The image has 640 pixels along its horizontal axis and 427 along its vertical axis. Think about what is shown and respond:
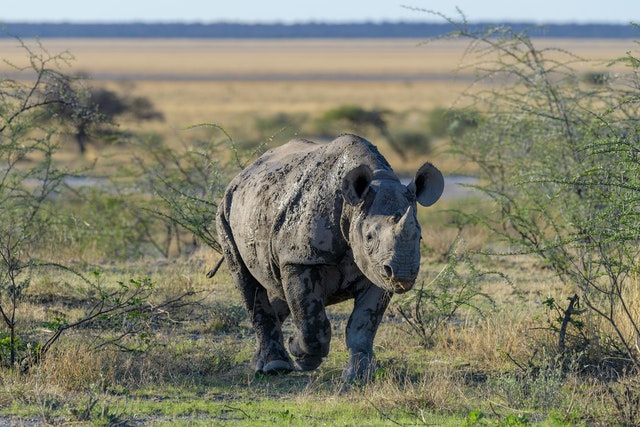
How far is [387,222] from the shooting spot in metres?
7.80

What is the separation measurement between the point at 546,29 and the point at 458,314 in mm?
3742

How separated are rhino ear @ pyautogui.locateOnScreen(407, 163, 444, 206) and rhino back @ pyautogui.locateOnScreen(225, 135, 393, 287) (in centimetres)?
28

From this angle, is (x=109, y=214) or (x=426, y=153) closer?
(x=109, y=214)

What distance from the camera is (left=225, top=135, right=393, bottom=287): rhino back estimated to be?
8.32 m

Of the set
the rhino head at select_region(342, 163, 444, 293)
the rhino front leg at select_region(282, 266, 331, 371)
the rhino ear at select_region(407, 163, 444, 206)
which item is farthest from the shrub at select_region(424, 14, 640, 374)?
the rhino front leg at select_region(282, 266, 331, 371)

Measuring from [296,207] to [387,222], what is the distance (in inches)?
38.3

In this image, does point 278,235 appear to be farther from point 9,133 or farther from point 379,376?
point 9,133

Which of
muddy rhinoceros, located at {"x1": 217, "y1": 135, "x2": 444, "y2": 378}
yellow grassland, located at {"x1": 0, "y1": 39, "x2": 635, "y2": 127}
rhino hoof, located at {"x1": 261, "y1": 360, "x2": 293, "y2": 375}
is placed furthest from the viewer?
yellow grassland, located at {"x1": 0, "y1": 39, "x2": 635, "y2": 127}

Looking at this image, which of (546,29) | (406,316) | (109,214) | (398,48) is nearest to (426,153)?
(109,214)

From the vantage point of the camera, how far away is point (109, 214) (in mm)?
17047

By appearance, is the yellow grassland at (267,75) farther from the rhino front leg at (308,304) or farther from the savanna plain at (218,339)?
the rhino front leg at (308,304)

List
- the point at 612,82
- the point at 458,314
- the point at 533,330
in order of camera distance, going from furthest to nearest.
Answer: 1. the point at 612,82
2. the point at 458,314
3. the point at 533,330

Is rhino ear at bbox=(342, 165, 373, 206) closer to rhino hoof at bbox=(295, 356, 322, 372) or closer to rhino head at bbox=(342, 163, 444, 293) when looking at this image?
rhino head at bbox=(342, 163, 444, 293)

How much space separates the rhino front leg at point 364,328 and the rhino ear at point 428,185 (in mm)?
728
